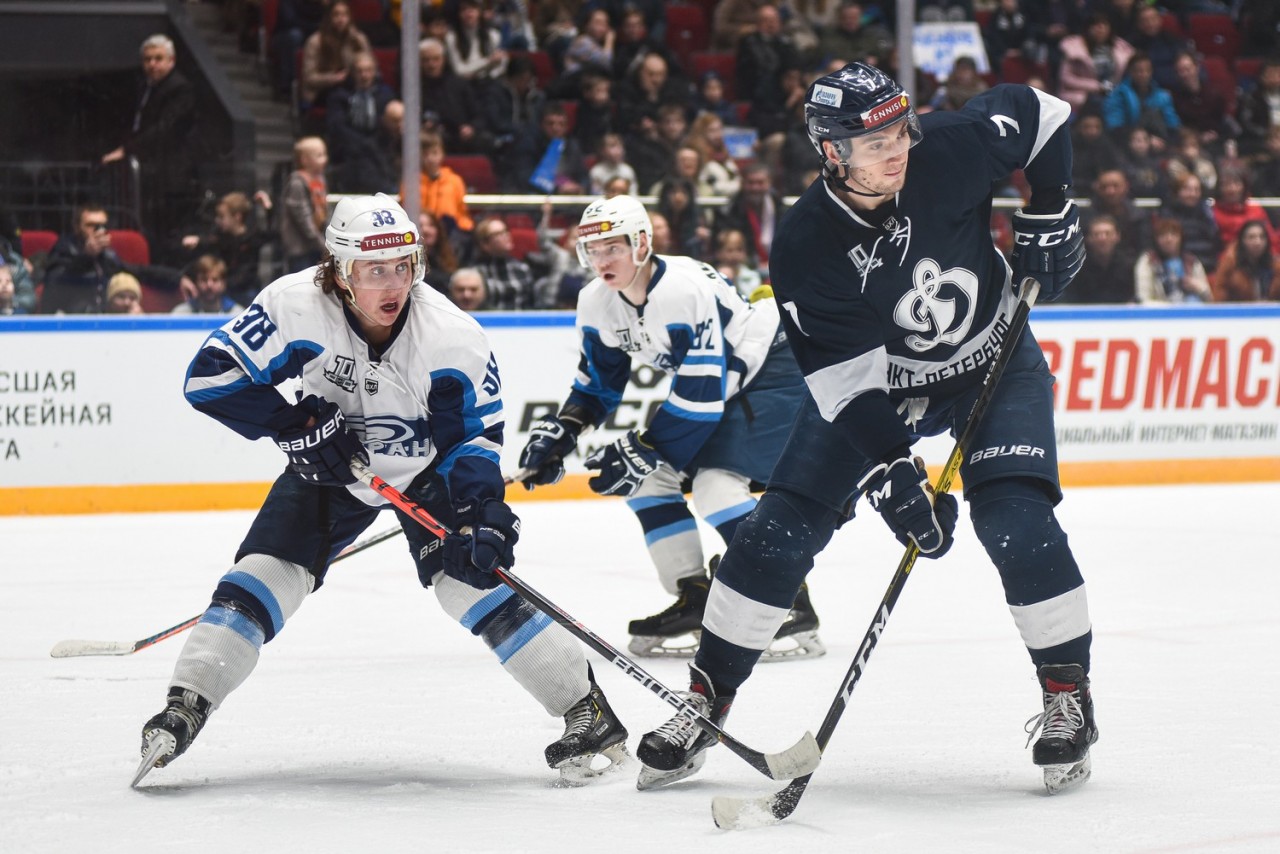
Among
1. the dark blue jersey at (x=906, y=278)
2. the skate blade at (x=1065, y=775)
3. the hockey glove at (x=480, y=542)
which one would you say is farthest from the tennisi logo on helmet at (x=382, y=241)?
the skate blade at (x=1065, y=775)

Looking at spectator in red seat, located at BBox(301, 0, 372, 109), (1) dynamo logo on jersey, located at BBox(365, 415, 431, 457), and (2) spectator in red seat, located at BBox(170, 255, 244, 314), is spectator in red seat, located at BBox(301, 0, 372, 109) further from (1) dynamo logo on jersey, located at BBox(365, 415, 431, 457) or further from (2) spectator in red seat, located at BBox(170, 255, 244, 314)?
(1) dynamo logo on jersey, located at BBox(365, 415, 431, 457)

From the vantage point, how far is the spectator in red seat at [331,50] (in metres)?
7.74

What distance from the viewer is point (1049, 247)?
286 cm

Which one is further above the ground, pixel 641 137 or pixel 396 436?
pixel 396 436

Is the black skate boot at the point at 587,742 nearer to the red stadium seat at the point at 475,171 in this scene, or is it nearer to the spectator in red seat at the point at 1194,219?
the red stadium seat at the point at 475,171

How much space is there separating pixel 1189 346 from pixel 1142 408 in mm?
364

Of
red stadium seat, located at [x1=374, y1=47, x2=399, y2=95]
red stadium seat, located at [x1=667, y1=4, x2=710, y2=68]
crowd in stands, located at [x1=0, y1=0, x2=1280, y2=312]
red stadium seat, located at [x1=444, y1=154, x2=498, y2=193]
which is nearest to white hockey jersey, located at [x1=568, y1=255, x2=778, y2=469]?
crowd in stands, located at [x1=0, y1=0, x2=1280, y2=312]

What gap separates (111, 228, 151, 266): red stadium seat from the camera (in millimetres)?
6586

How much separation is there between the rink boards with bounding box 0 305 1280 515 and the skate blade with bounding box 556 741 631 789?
392cm

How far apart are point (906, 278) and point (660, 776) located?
2.94ft

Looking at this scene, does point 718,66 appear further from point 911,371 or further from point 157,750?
point 157,750

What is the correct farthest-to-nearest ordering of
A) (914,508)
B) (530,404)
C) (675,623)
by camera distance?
(530,404)
(675,623)
(914,508)

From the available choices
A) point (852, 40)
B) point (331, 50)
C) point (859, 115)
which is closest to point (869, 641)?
point (859, 115)

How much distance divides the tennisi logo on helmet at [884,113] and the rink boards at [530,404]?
166 inches
